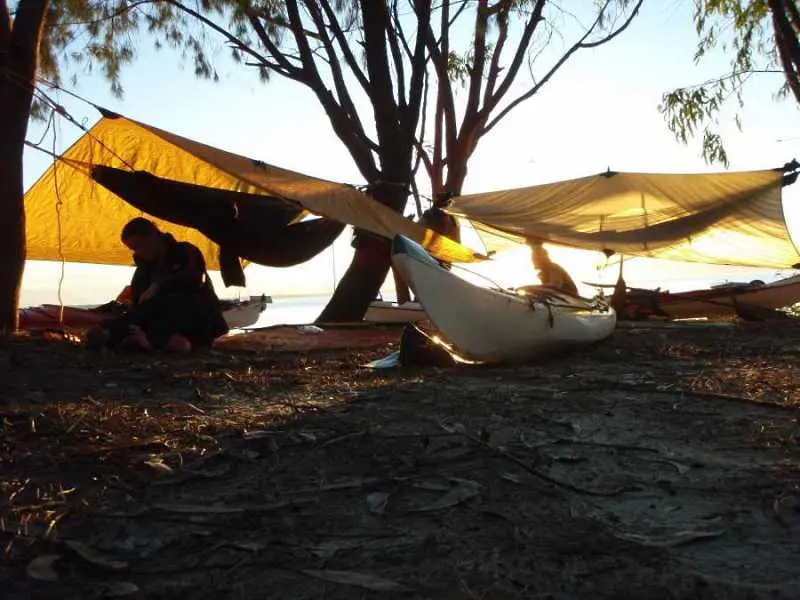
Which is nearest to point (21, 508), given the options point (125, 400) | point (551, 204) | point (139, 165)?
point (125, 400)

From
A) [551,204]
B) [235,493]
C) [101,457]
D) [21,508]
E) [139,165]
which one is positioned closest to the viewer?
[21,508]

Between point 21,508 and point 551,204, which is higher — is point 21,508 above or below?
below

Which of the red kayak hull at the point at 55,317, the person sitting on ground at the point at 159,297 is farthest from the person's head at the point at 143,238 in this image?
the red kayak hull at the point at 55,317

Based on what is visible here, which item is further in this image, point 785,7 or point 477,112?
point 477,112

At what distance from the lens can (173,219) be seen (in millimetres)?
7094

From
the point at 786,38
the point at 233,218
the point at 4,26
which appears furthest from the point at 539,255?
the point at 4,26

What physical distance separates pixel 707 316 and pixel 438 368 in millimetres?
8085

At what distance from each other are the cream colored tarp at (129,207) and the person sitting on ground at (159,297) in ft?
2.56

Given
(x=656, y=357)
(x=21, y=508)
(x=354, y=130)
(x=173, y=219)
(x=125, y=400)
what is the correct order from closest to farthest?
(x=21, y=508), (x=125, y=400), (x=656, y=357), (x=173, y=219), (x=354, y=130)

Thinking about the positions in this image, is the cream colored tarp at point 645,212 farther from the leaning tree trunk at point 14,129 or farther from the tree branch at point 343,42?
the leaning tree trunk at point 14,129

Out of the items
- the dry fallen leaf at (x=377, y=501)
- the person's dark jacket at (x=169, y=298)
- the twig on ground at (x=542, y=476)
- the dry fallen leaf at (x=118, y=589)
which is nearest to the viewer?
the dry fallen leaf at (x=118, y=589)

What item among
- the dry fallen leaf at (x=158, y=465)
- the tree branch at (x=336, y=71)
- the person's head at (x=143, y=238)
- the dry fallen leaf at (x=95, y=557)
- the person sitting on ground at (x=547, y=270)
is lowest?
the dry fallen leaf at (x=95, y=557)

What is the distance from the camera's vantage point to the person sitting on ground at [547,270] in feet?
25.8

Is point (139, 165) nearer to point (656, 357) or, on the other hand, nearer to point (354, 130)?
point (354, 130)
